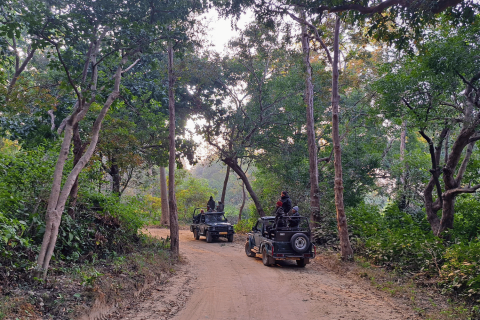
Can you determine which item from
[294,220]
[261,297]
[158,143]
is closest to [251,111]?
[158,143]

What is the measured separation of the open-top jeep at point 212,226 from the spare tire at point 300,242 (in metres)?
8.73

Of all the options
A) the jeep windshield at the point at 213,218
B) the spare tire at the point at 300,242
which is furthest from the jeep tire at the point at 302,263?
the jeep windshield at the point at 213,218

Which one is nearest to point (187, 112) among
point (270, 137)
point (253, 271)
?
point (270, 137)

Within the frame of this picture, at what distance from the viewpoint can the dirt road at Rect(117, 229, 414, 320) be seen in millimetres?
6457

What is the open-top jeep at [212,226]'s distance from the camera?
64.4ft

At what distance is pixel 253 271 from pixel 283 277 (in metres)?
1.26

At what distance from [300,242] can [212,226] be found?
354 inches

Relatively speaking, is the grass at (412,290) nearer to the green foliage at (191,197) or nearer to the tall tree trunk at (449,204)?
the tall tree trunk at (449,204)

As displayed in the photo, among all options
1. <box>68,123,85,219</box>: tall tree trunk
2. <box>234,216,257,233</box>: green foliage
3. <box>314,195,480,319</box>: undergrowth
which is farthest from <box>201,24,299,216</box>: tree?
<box>68,123,85,219</box>: tall tree trunk

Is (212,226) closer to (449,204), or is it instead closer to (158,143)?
(158,143)

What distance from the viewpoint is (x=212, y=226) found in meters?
19.6

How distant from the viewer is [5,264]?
627 centimetres

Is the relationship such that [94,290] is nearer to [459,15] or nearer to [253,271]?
[253,271]

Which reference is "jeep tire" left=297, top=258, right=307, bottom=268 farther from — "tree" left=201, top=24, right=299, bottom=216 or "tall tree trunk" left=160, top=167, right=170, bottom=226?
"tall tree trunk" left=160, top=167, right=170, bottom=226
